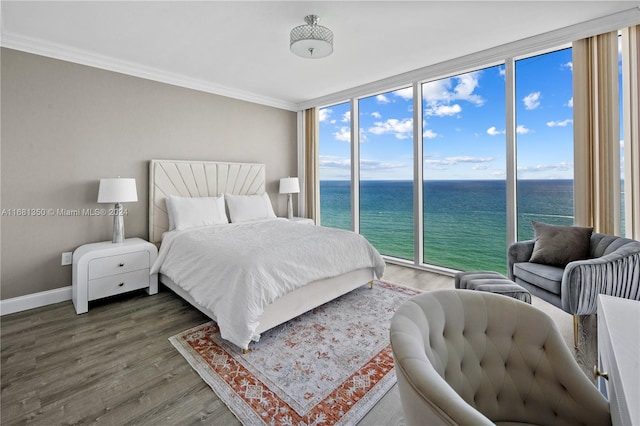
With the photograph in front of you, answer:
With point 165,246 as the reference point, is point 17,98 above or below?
above

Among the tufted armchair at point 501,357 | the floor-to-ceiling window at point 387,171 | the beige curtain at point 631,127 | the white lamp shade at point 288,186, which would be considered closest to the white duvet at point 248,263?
the tufted armchair at point 501,357

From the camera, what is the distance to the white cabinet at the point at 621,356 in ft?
2.10

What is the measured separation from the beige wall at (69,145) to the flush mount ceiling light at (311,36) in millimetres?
2243

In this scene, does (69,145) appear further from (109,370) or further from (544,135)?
(544,135)

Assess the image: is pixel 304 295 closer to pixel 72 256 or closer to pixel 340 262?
pixel 340 262

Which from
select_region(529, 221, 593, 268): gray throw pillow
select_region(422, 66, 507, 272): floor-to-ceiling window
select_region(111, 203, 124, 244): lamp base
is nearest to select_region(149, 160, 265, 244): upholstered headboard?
select_region(111, 203, 124, 244): lamp base

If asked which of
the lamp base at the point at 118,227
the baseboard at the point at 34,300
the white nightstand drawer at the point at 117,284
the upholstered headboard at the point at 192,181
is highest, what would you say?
the upholstered headboard at the point at 192,181

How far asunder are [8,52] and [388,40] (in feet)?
12.4

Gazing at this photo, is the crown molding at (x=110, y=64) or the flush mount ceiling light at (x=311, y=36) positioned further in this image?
the crown molding at (x=110, y=64)

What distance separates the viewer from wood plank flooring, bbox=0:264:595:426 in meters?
1.61

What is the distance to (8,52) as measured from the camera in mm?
2854

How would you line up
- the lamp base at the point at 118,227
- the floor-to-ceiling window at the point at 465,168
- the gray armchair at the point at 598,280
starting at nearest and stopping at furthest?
1. the gray armchair at the point at 598,280
2. the lamp base at the point at 118,227
3. the floor-to-ceiling window at the point at 465,168

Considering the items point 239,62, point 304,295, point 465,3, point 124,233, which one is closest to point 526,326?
point 304,295

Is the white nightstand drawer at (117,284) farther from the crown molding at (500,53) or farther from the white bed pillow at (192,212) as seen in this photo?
the crown molding at (500,53)
